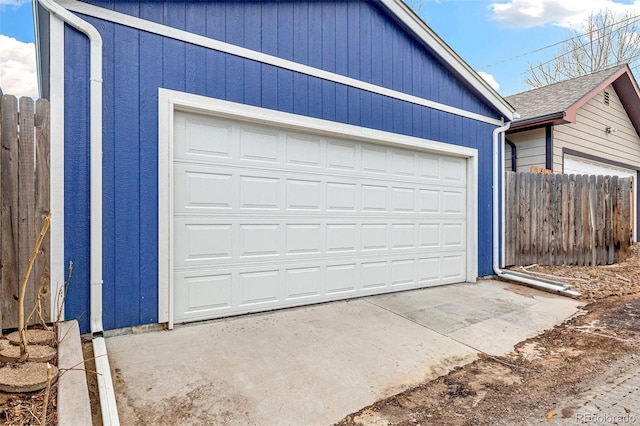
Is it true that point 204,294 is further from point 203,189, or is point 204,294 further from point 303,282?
point 303,282

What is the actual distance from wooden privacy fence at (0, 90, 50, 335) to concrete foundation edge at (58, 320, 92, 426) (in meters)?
0.44

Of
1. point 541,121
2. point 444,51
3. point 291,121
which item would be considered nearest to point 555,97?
point 541,121

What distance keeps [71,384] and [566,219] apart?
781cm

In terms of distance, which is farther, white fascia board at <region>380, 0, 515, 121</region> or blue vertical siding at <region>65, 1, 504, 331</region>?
white fascia board at <region>380, 0, 515, 121</region>

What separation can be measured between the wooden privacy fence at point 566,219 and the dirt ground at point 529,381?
2.41 meters

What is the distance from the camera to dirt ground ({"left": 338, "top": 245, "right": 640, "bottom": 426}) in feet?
7.11

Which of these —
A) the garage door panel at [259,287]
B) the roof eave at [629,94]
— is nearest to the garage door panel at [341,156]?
the garage door panel at [259,287]

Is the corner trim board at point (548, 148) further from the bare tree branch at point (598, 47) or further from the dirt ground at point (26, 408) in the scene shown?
the bare tree branch at point (598, 47)

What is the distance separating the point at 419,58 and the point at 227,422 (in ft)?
16.9

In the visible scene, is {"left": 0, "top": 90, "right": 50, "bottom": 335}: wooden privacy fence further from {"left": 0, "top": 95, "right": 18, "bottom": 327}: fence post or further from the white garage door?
the white garage door

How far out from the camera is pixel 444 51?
5328 millimetres

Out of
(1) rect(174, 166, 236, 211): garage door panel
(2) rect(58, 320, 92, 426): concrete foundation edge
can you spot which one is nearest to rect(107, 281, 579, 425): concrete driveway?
(2) rect(58, 320, 92, 426): concrete foundation edge

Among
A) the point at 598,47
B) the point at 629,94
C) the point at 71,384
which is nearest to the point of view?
the point at 71,384

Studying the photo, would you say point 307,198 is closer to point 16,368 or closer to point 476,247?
point 16,368
